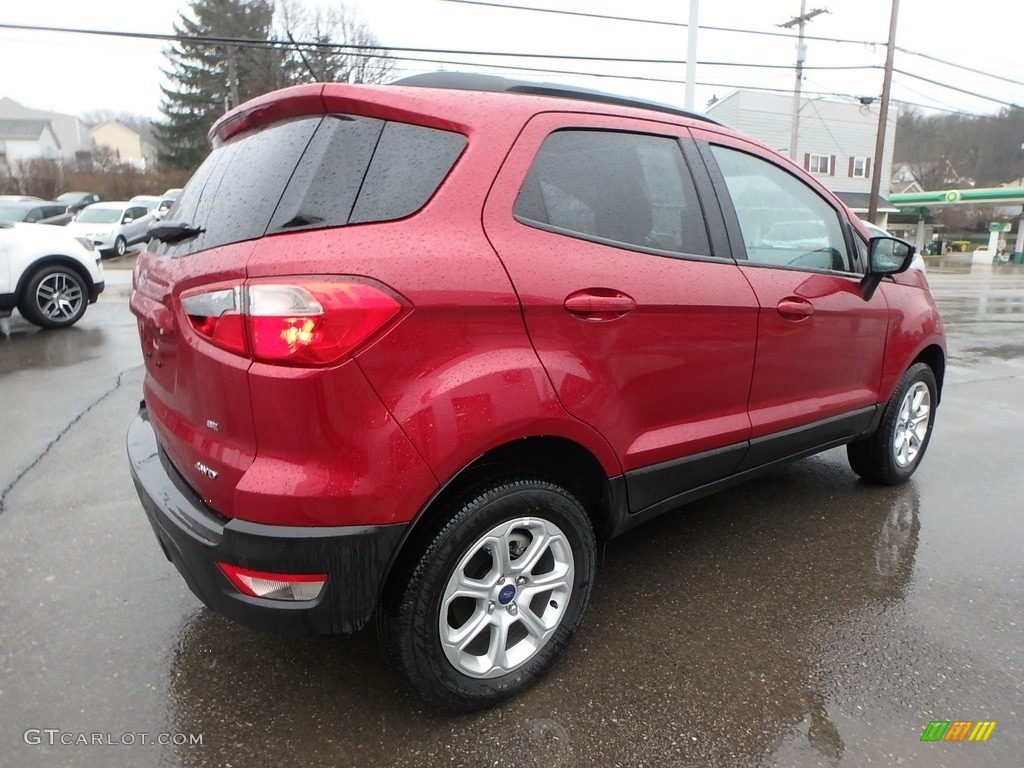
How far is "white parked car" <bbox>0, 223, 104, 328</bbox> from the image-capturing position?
7965 millimetres

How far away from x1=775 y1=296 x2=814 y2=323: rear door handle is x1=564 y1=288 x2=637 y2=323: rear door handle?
0.89 metres

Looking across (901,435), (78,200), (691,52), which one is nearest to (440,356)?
(901,435)

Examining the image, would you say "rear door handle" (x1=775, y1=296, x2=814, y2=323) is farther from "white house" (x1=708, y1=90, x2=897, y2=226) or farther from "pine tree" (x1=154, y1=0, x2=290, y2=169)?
"white house" (x1=708, y1=90, x2=897, y2=226)

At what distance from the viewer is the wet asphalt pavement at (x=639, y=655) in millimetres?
2104

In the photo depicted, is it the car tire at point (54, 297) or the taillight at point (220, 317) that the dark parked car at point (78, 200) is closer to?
the car tire at point (54, 297)

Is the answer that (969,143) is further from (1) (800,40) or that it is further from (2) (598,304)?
(2) (598,304)

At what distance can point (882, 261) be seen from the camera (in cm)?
342

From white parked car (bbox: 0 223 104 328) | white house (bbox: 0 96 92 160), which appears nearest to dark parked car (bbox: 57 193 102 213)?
white parked car (bbox: 0 223 104 328)

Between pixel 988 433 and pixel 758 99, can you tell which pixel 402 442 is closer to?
pixel 988 433

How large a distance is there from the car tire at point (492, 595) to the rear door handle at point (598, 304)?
0.54m

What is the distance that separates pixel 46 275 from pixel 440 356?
8.30m

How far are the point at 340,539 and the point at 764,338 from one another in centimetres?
186

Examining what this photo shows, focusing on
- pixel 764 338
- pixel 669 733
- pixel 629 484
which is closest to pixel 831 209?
pixel 764 338

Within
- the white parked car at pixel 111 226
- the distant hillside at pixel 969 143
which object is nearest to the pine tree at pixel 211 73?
the white parked car at pixel 111 226
